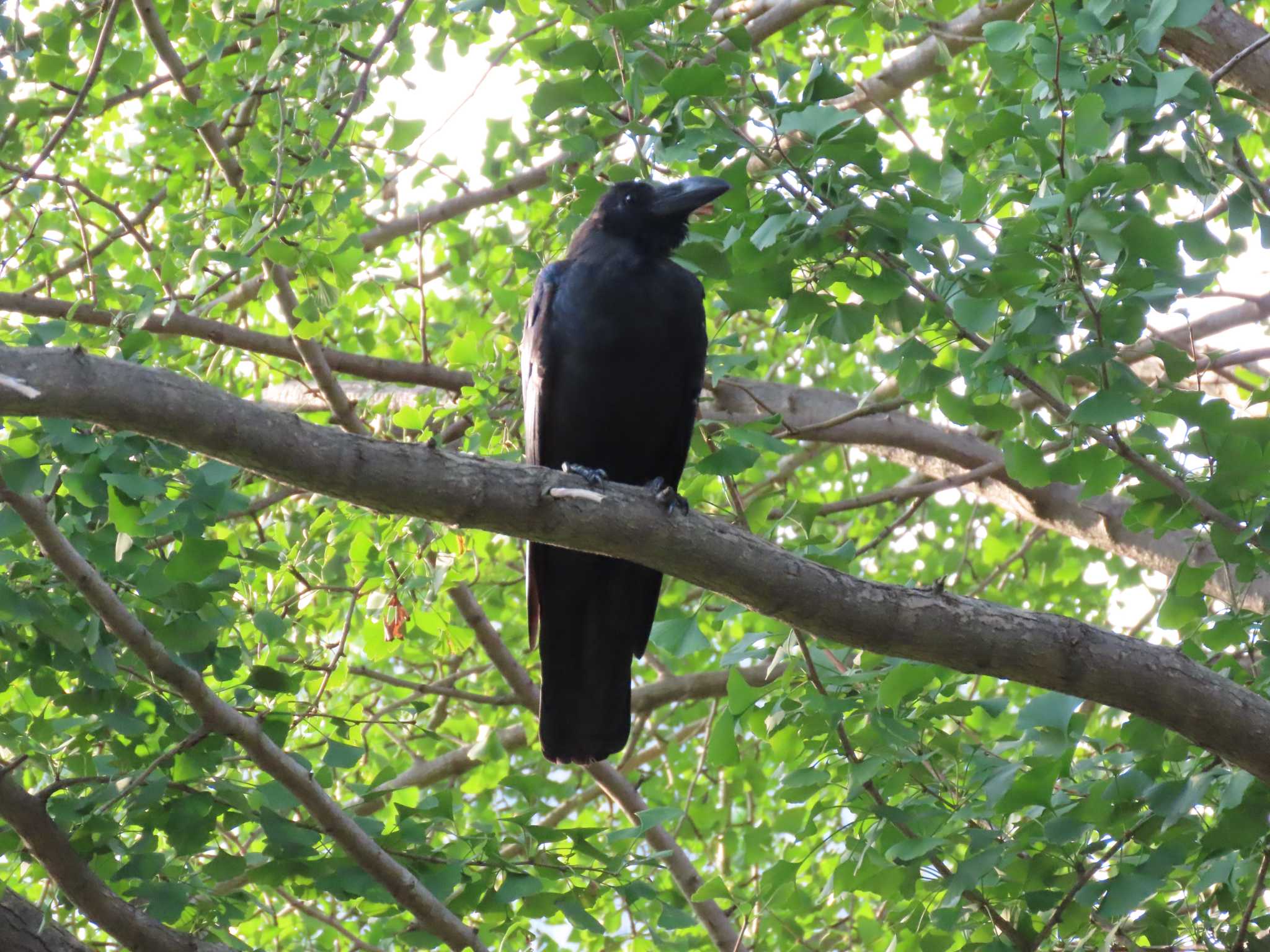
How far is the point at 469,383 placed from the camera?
17.6 ft

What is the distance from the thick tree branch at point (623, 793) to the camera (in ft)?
14.9

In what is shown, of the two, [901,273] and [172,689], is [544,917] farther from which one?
[901,273]

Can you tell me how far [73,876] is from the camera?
130 inches

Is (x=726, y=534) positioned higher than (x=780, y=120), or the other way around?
(x=780, y=120)

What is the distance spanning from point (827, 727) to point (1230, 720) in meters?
0.94

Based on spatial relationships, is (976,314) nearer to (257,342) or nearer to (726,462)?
(726,462)

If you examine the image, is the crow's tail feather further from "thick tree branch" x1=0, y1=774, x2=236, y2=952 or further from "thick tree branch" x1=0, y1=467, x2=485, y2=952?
"thick tree branch" x1=0, y1=774, x2=236, y2=952

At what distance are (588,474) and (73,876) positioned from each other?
170 centimetres

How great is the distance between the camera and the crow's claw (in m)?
3.19

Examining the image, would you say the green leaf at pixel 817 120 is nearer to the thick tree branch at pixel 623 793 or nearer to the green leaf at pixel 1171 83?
the green leaf at pixel 1171 83

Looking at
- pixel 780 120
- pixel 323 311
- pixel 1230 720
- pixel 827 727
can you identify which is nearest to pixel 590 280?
pixel 323 311

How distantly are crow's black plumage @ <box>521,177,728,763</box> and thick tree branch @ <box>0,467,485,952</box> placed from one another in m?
0.85

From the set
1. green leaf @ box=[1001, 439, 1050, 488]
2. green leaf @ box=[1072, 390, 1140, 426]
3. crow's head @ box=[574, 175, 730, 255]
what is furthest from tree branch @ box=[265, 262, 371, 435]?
green leaf @ box=[1072, 390, 1140, 426]

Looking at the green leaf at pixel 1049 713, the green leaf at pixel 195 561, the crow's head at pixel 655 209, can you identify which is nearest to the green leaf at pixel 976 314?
the green leaf at pixel 1049 713
